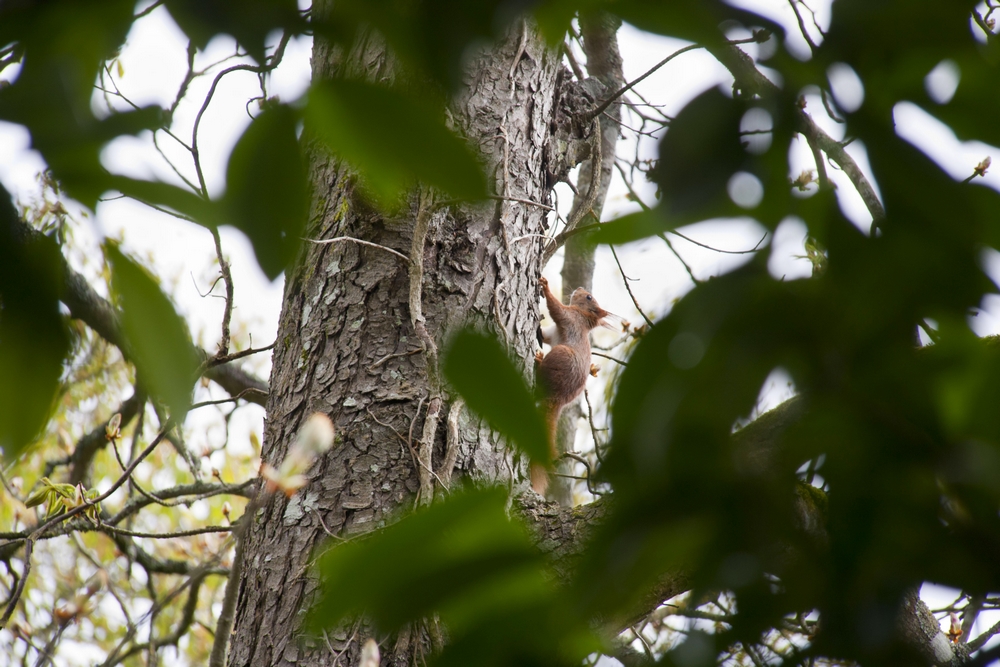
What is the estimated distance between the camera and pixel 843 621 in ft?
0.92

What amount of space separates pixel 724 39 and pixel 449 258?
1.50m

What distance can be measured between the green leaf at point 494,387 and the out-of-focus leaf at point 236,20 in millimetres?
137

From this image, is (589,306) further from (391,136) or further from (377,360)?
(391,136)

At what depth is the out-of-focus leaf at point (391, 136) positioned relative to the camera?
0.27 m

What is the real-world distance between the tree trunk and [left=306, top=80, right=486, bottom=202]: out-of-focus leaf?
3.34ft

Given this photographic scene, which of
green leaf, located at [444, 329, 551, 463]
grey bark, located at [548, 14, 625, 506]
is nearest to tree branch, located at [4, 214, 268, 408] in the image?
green leaf, located at [444, 329, 551, 463]

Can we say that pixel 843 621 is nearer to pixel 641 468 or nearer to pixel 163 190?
pixel 641 468

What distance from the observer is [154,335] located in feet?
0.91

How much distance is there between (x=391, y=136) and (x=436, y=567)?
0.18m

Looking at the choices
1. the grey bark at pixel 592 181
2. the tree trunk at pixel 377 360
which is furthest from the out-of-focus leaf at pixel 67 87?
the grey bark at pixel 592 181

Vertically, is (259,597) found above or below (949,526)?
above

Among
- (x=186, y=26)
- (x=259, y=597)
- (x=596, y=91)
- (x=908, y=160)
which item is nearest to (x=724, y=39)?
(x=908, y=160)

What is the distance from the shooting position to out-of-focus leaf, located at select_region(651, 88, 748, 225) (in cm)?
28

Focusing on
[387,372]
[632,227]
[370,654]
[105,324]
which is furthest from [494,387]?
[105,324]
